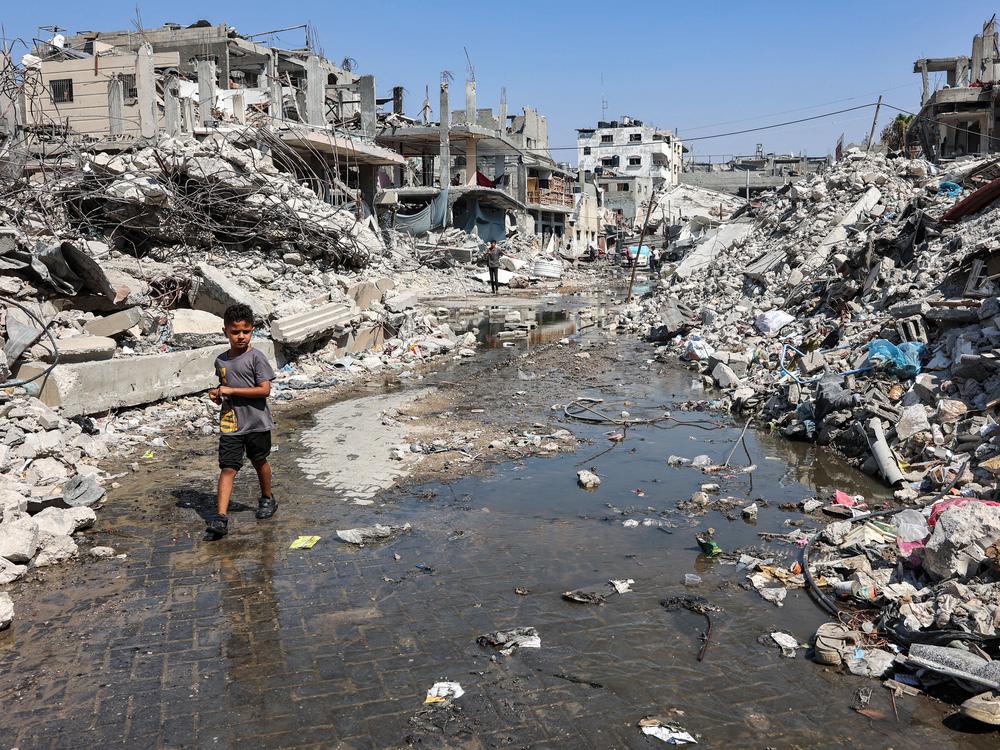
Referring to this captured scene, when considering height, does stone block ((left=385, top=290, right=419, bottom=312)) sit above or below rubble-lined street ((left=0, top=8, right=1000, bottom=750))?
above

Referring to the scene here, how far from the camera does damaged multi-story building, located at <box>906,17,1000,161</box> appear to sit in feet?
86.7

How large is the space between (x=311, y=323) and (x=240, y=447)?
18.1ft

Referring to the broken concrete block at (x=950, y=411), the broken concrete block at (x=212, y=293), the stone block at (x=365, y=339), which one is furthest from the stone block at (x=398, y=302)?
the broken concrete block at (x=950, y=411)

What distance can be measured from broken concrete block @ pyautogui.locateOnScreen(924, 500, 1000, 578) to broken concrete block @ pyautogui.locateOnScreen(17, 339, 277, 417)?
643 centimetres

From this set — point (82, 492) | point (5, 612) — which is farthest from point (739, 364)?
point (5, 612)

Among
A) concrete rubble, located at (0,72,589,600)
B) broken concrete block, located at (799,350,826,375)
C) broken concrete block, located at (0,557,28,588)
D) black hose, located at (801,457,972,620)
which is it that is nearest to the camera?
black hose, located at (801,457,972,620)

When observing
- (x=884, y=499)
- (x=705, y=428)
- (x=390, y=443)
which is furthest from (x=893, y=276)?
(x=390, y=443)

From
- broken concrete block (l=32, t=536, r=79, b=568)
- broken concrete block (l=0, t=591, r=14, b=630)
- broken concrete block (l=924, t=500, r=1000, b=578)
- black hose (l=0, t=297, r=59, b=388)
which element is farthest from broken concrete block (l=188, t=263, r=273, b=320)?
broken concrete block (l=924, t=500, r=1000, b=578)

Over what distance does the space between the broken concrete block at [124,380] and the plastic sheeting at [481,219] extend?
93.2 feet

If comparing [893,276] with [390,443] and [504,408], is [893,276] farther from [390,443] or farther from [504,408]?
[390,443]

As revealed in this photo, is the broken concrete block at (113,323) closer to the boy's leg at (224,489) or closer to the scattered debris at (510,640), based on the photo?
the boy's leg at (224,489)

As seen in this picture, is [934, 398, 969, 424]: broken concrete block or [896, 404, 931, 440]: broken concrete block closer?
[934, 398, 969, 424]: broken concrete block

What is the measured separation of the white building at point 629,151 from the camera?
233 feet

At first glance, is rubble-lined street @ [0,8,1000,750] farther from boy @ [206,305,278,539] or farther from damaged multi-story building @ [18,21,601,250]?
damaged multi-story building @ [18,21,601,250]
